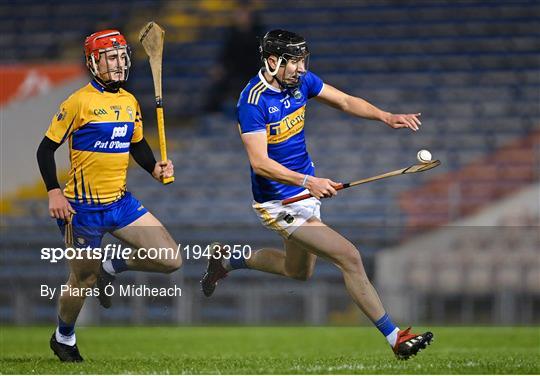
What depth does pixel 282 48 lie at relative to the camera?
7.74 m

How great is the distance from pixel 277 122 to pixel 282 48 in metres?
0.45

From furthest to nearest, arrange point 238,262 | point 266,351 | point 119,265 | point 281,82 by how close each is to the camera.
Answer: point 266,351 → point 238,262 → point 119,265 → point 281,82

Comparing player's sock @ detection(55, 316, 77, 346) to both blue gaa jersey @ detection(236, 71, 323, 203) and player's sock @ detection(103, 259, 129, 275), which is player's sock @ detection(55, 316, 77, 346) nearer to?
player's sock @ detection(103, 259, 129, 275)

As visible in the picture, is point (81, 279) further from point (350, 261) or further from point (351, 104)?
point (351, 104)

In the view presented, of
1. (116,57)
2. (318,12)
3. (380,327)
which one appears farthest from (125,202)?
(318,12)

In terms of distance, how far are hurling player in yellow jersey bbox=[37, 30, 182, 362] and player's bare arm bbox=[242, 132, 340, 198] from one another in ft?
2.28

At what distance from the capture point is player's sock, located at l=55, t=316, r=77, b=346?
26.9ft

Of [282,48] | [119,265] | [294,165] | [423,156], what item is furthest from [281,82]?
[119,265]

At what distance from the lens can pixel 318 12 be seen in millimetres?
17672

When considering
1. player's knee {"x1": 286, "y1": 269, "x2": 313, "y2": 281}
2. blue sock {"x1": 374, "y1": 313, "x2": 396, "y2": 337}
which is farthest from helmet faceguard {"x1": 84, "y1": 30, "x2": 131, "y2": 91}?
blue sock {"x1": 374, "y1": 313, "x2": 396, "y2": 337}

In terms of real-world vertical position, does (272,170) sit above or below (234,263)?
above

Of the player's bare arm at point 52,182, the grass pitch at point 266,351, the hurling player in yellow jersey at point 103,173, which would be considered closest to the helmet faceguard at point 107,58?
the hurling player in yellow jersey at point 103,173

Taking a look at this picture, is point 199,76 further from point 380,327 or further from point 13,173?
point 380,327
